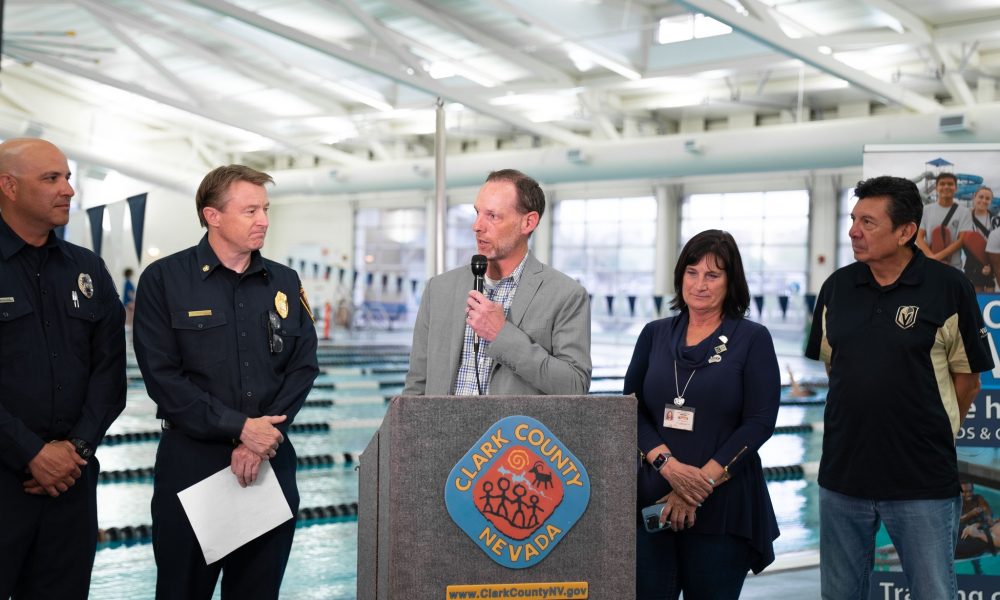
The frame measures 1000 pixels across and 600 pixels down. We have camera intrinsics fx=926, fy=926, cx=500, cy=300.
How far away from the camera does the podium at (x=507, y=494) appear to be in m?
1.77

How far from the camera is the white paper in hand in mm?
2305

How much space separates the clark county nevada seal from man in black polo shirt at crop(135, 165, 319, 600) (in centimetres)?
75

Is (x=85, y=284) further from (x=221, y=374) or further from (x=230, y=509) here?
(x=230, y=509)

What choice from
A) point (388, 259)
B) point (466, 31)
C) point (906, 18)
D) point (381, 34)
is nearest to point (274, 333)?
point (381, 34)

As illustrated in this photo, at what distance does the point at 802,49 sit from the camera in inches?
367

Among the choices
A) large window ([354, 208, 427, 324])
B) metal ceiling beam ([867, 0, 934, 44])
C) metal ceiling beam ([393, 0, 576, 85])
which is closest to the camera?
metal ceiling beam ([867, 0, 934, 44])

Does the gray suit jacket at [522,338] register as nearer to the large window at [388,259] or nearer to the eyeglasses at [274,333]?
the eyeglasses at [274,333]

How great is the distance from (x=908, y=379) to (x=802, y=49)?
24.8 ft

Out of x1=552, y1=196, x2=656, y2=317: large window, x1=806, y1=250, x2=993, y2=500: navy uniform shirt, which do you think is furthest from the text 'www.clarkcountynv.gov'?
x1=552, y1=196, x2=656, y2=317: large window

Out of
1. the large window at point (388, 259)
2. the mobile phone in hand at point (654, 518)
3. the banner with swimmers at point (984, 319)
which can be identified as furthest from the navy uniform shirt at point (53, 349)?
the large window at point (388, 259)

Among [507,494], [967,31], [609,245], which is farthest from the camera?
[609,245]

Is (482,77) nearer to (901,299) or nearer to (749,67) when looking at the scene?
(749,67)

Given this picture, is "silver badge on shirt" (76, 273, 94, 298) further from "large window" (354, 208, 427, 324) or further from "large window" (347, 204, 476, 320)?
"large window" (354, 208, 427, 324)

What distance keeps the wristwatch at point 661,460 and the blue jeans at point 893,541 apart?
0.61 meters
